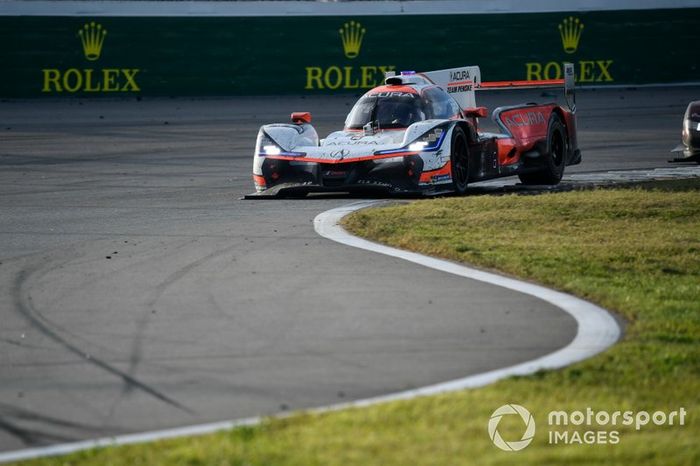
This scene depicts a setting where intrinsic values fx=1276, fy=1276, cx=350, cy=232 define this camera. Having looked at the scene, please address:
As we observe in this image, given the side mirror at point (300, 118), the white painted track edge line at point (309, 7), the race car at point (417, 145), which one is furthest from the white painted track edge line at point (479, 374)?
the white painted track edge line at point (309, 7)

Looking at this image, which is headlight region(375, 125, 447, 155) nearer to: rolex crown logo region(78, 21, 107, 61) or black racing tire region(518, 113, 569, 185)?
black racing tire region(518, 113, 569, 185)

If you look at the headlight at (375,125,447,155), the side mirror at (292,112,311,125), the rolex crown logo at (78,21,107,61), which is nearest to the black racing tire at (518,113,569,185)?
the headlight at (375,125,447,155)

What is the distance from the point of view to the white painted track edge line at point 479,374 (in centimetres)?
504

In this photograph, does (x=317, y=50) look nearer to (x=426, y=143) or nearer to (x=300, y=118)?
(x=300, y=118)

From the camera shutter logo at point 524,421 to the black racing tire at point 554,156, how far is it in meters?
10.4

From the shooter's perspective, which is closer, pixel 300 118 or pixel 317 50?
pixel 300 118

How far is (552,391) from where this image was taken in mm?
5617

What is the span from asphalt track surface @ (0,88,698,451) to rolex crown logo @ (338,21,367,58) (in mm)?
16161

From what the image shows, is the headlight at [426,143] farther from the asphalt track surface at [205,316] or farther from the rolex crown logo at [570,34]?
the rolex crown logo at [570,34]

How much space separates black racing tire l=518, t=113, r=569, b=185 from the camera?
1559cm

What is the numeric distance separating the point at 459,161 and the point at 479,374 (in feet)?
27.5

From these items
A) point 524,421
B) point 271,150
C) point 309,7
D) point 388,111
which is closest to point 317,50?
point 309,7

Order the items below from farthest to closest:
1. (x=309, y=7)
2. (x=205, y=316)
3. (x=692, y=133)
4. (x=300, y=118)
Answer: (x=309, y=7)
(x=692, y=133)
(x=300, y=118)
(x=205, y=316)

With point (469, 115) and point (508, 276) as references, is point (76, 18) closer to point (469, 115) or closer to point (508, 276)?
point (469, 115)
